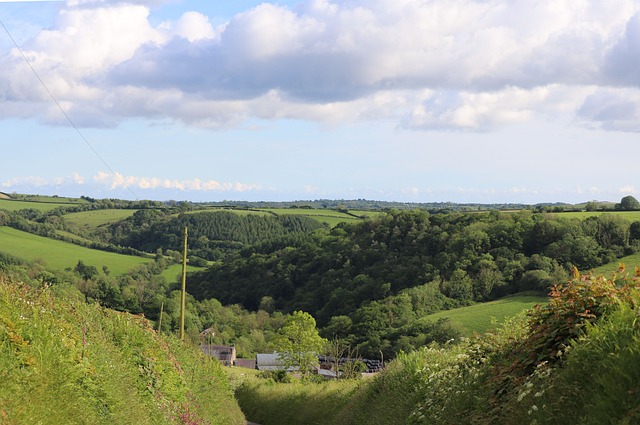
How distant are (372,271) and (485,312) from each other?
1232 inches

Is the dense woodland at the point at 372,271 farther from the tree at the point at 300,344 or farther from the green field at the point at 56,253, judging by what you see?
the tree at the point at 300,344

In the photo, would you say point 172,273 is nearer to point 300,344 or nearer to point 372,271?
point 372,271

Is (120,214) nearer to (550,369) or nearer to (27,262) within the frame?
(27,262)

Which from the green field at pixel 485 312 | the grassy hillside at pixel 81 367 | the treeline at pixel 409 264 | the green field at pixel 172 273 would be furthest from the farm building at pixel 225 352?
the grassy hillside at pixel 81 367

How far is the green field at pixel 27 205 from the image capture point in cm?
14488

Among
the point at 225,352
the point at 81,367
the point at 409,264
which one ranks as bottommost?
the point at 225,352

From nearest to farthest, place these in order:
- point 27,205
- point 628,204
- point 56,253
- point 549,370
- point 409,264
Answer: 1. point 549,370
2. point 56,253
3. point 409,264
4. point 628,204
5. point 27,205

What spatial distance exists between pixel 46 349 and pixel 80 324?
2.54m

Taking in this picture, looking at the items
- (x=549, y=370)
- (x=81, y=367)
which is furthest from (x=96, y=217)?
(x=549, y=370)

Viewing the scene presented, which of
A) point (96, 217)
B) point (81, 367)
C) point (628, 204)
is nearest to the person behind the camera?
point (81, 367)

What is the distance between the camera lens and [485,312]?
78750mm

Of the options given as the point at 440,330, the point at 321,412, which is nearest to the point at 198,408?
the point at 321,412

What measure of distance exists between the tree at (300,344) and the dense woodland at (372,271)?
555 inches

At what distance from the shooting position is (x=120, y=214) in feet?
541
